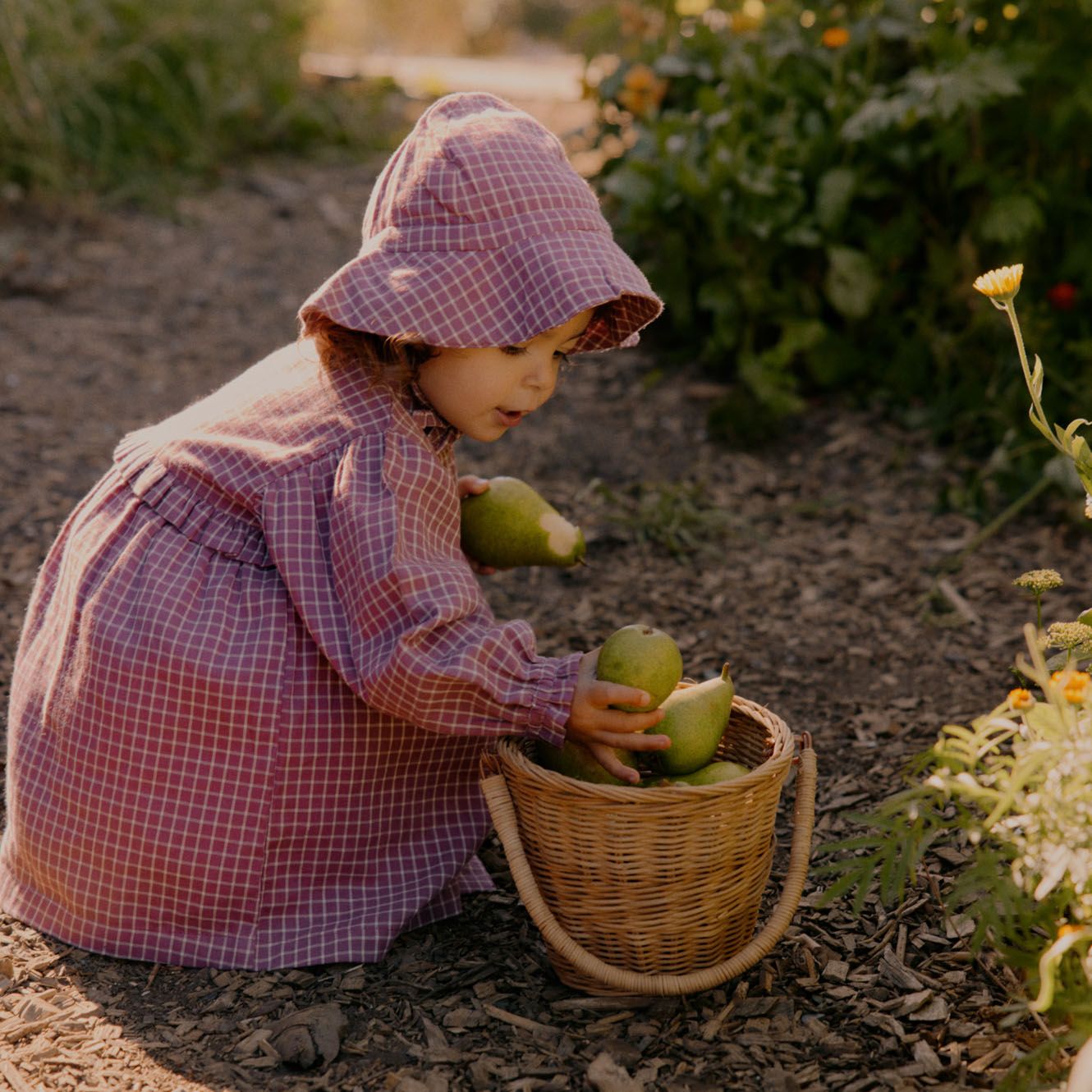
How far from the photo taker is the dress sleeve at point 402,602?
2.08 meters

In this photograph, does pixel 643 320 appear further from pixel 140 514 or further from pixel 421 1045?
pixel 421 1045

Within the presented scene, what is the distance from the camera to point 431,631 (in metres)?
2.08

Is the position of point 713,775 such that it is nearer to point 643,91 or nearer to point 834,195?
point 834,195

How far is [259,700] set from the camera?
2.24 meters

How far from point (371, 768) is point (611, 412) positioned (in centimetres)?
236

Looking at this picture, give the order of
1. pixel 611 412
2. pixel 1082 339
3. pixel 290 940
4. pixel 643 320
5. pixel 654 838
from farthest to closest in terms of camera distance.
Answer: pixel 611 412 < pixel 1082 339 < pixel 643 320 < pixel 290 940 < pixel 654 838

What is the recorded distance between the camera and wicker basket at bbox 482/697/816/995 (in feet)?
6.64

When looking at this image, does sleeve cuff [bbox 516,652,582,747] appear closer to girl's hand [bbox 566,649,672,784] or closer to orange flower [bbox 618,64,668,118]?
girl's hand [bbox 566,649,672,784]

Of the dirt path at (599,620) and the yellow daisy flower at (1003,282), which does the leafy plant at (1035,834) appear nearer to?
the yellow daisy flower at (1003,282)

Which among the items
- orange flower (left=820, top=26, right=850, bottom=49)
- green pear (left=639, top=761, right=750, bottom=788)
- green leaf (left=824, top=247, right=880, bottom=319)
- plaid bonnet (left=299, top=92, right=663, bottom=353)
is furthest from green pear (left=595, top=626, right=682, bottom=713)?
orange flower (left=820, top=26, right=850, bottom=49)

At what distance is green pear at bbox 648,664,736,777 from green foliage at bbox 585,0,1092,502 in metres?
1.95

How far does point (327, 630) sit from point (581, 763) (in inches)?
17.9

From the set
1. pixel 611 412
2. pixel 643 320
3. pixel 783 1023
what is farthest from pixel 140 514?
pixel 611 412

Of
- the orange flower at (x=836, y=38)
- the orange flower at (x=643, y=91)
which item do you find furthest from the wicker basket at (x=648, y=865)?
the orange flower at (x=643, y=91)
